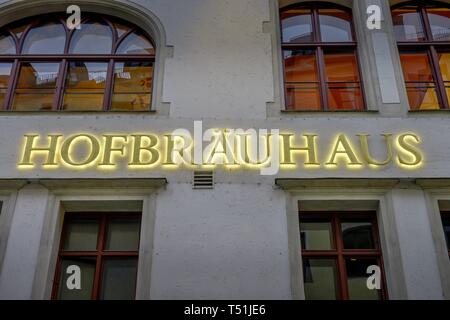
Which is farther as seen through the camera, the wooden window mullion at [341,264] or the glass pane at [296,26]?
the glass pane at [296,26]

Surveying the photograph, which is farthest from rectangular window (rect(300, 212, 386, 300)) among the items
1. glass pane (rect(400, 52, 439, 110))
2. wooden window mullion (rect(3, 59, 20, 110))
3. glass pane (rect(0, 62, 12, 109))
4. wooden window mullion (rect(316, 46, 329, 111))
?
glass pane (rect(0, 62, 12, 109))

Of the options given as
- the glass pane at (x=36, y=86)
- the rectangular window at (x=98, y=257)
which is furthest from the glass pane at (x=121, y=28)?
the rectangular window at (x=98, y=257)

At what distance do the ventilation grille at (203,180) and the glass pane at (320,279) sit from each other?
151 centimetres

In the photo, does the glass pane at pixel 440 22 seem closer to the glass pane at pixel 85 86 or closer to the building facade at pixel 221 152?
the building facade at pixel 221 152

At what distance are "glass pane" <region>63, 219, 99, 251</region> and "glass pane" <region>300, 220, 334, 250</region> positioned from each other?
8.63 ft

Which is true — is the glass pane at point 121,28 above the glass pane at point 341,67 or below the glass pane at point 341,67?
above

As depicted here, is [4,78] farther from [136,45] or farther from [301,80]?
[301,80]

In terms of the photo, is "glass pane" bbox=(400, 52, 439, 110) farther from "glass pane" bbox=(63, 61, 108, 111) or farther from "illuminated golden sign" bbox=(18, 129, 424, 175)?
"glass pane" bbox=(63, 61, 108, 111)

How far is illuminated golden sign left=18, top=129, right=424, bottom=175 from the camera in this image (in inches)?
273

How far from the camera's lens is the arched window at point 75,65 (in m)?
7.80

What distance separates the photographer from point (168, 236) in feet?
21.0

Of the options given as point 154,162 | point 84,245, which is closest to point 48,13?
point 154,162

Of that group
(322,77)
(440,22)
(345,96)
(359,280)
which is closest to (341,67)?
(322,77)

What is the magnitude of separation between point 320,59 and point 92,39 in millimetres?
3619
